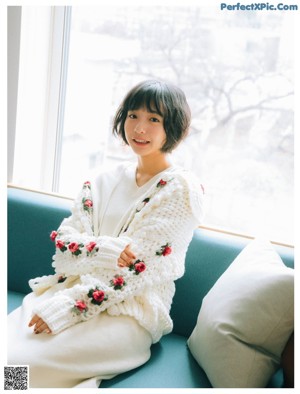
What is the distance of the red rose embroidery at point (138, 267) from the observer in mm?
1438

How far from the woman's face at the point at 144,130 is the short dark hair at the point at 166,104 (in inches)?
0.6

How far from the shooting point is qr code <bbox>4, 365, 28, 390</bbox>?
1.28 m

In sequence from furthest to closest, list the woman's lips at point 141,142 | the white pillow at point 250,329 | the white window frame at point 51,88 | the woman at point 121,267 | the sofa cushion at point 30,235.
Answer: the white window frame at point 51,88, the sofa cushion at point 30,235, the woman's lips at point 141,142, the woman at point 121,267, the white pillow at point 250,329

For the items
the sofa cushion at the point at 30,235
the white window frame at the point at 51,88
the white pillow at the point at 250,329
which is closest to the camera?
the white pillow at the point at 250,329

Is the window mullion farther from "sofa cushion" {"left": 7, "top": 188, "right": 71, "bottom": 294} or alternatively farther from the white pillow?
the white pillow

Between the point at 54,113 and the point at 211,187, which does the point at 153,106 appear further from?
the point at 54,113

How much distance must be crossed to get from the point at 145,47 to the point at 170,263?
1088 mm

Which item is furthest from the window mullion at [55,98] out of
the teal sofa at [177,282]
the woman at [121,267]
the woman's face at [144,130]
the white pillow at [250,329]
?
the white pillow at [250,329]

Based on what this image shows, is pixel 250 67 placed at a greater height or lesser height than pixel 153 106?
greater

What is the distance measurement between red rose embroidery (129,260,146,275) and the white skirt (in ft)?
0.47

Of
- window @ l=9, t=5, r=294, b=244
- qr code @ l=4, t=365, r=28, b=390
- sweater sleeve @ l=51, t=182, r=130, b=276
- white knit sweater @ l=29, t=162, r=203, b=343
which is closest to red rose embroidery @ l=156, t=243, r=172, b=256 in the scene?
white knit sweater @ l=29, t=162, r=203, b=343

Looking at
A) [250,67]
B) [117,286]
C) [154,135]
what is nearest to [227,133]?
[250,67]

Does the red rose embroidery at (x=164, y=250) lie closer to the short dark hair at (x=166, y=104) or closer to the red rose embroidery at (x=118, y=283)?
the red rose embroidery at (x=118, y=283)

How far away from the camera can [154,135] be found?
1.56 metres
